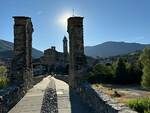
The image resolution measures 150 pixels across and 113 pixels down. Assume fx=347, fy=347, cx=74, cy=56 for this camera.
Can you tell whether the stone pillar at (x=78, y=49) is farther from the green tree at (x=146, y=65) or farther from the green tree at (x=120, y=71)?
the green tree at (x=120, y=71)

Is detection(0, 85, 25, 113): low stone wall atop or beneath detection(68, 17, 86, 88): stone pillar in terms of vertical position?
beneath

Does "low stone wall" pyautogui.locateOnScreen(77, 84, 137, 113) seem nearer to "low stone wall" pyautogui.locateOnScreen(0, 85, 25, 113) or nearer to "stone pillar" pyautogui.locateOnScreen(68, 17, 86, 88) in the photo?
"stone pillar" pyautogui.locateOnScreen(68, 17, 86, 88)

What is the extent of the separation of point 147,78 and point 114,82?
2219 centimetres

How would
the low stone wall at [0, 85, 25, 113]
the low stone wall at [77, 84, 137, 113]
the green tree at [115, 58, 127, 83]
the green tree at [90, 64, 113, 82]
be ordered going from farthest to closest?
the green tree at [115, 58, 127, 83] < the green tree at [90, 64, 113, 82] < the low stone wall at [0, 85, 25, 113] < the low stone wall at [77, 84, 137, 113]

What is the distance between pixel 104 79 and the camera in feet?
195

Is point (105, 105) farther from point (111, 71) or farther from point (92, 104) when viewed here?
point (111, 71)

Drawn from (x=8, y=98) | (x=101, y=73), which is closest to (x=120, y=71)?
(x=101, y=73)

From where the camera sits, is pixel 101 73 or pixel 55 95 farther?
pixel 101 73

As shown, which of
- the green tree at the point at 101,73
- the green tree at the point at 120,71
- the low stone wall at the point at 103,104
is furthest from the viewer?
the green tree at the point at 120,71

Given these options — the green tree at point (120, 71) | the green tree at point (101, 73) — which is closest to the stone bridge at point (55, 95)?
the green tree at point (101, 73)

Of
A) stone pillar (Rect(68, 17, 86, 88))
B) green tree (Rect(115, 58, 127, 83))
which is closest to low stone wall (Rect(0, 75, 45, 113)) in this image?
stone pillar (Rect(68, 17, 86, 88))

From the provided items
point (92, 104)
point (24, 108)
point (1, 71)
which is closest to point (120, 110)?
point (92, 104)

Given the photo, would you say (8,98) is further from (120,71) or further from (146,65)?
(120,71)

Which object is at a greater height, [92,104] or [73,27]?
[73,27]
